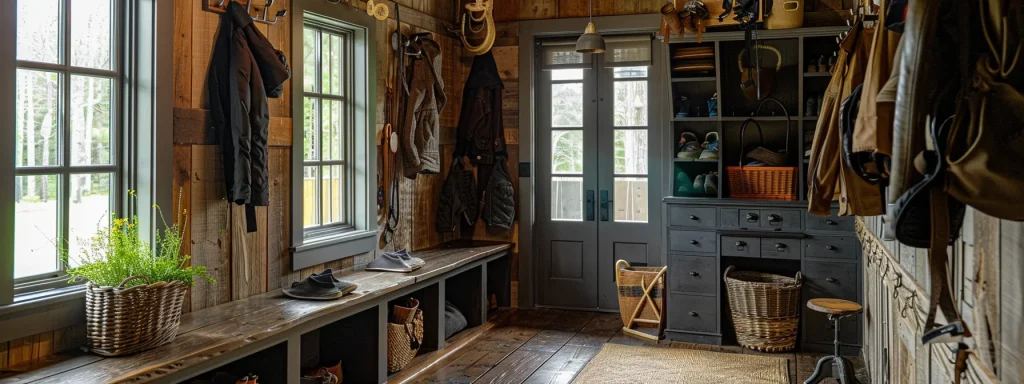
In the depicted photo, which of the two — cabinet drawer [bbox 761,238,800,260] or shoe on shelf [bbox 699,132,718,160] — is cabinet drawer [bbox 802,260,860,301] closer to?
cabinet drawer [bbox 761,238,800,260]

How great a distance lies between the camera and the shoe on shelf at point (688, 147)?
18.2 ft

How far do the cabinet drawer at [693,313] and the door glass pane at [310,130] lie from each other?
2.60 m

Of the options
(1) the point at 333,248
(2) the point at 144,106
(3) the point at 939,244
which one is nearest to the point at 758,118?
(1) the point at 333,248

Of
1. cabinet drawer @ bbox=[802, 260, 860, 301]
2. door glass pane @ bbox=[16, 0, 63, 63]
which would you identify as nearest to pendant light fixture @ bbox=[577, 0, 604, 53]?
cabinet drawer @ bbox=[802, 260, 860, 301]

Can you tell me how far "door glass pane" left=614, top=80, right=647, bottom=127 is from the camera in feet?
20.1

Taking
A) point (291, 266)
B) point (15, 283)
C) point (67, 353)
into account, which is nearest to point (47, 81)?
point (15, 283)

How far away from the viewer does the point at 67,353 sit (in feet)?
9.66

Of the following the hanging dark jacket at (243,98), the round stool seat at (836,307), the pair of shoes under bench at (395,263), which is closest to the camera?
the hanging dark jacket at (243,98)

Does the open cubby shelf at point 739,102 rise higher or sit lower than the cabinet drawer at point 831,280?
higher

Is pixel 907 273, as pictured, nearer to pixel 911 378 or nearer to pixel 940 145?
pixel 911 378

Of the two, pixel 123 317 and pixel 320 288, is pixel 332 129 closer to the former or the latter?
pixel 320 288

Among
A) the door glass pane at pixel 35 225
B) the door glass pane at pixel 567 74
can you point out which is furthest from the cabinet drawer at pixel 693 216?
the door glass pane at pixel 35 225

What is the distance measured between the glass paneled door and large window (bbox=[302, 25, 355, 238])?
1979 mm

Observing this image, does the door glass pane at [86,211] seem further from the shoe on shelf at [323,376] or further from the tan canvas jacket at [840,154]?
the tan canvas jacket at [840,154]
